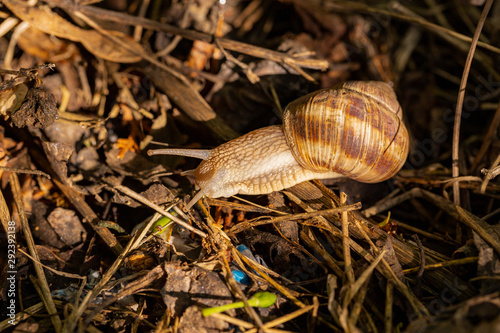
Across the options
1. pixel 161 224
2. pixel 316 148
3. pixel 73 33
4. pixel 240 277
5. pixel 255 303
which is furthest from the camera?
pixel 73 33

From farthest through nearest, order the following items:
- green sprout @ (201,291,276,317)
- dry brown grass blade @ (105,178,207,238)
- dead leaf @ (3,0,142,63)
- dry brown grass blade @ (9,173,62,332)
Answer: dead leaf @ (3,0,142,63), dry brown grass blade @ (105,178,207,238), dry brown grass blade @ (9,173,62,332), green sprout @ (201,291,276,317)

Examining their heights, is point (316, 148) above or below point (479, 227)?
above

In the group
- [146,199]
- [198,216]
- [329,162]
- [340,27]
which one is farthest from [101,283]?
[340,27]

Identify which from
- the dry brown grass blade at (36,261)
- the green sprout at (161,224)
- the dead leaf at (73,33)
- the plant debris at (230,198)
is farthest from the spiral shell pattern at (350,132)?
the dry brown grass blade at (36,261)

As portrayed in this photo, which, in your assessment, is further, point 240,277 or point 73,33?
point 73,33

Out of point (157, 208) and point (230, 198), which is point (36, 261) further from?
point (230, 198)

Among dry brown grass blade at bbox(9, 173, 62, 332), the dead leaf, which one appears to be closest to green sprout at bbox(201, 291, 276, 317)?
dry brown grass blade at bbox(9, 173, 62, 332)

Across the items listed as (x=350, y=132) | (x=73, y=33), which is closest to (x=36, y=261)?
(x=73, y=33)

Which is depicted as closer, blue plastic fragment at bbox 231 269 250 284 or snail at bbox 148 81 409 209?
blue plastic fragment at bbox 231 269 250 284

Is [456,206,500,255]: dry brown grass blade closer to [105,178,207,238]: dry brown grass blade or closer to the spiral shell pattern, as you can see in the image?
the spiral shell pattern
